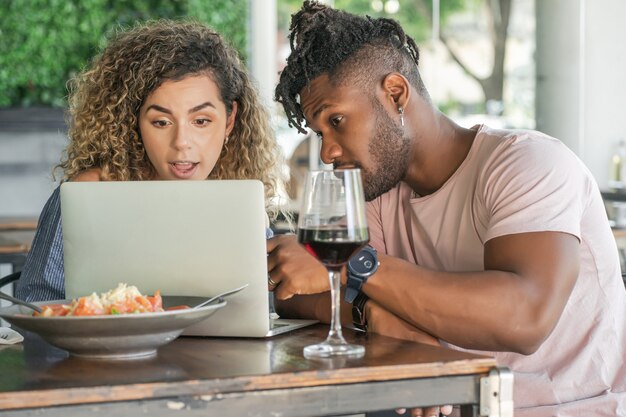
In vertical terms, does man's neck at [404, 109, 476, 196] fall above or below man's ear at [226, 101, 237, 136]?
below

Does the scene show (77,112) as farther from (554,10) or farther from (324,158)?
(554,10)

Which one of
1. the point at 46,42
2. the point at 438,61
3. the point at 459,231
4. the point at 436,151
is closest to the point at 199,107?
the point at 436,151

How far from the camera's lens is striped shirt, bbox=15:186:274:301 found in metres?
2.26

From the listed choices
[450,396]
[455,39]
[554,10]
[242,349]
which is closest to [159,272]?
[242,349]

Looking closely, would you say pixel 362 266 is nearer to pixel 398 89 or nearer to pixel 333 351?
pixel 333 351

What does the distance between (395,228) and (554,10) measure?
15.8 ft

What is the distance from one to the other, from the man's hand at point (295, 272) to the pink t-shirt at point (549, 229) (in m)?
0.32

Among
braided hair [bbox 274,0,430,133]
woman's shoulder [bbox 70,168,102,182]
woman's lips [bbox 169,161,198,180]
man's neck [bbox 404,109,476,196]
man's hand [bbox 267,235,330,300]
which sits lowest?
man's hand [bbox 267,235,330,300]

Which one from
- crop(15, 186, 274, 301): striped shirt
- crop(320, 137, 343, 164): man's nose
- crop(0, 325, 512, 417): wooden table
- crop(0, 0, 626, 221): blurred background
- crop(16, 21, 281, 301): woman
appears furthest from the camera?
crop(0, 0, 626, 221): blurred background

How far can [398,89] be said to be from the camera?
205 centimetres

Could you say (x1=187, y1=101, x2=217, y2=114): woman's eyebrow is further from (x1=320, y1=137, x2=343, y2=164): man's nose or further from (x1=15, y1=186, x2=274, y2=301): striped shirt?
(x1=320, y1=137, x2=343, y2=164): man's nose

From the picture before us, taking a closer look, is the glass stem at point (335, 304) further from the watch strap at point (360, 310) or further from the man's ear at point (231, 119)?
the man's ear at point (231, 119)

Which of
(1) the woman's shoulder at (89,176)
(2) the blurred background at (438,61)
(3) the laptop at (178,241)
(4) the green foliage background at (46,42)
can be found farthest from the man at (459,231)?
(4) the green foliage background at (46,42)

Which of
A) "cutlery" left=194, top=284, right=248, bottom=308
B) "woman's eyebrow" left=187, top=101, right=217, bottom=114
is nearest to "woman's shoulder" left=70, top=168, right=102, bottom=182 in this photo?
"woman's eyebrow" left=187, top=101, right=217, bottom=114
